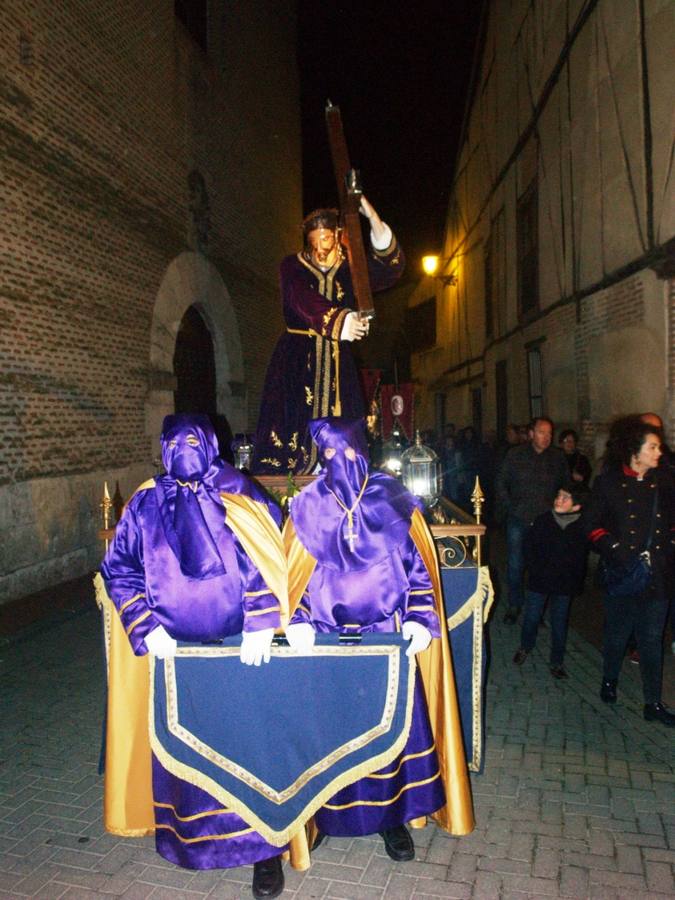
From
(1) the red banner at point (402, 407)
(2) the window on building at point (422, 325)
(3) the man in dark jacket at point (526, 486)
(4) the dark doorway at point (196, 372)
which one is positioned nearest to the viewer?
(3) the man in dark jacket at point (526, 486)

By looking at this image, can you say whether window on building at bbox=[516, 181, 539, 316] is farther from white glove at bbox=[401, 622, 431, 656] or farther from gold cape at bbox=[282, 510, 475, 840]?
white glove at bbox=[401, 622, 431, 656]

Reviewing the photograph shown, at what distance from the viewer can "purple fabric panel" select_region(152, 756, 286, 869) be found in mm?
2963

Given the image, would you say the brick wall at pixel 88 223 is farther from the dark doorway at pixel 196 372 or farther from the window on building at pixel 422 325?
the window on building at pixel 422 325

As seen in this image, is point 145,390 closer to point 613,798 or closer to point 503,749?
point 503,749

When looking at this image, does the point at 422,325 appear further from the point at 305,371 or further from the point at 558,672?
the point at 305,371

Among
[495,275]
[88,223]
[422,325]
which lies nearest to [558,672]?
[88,223]

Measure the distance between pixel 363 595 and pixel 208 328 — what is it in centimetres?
1123

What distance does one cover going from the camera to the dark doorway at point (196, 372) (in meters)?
12.3

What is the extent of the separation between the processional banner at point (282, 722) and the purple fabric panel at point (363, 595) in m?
0.22

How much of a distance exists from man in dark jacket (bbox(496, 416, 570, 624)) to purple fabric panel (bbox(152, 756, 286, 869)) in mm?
4541

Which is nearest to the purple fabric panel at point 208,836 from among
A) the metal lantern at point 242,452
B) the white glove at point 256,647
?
the white glove at point 256,647

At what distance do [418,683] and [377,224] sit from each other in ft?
9.66

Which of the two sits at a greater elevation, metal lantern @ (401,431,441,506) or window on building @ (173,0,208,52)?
window on building @ (173,0,208,52)

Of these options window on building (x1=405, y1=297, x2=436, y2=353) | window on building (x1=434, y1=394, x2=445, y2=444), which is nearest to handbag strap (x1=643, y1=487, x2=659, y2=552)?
window on building (x1=434, y1=394, x2=445, y2=444)
